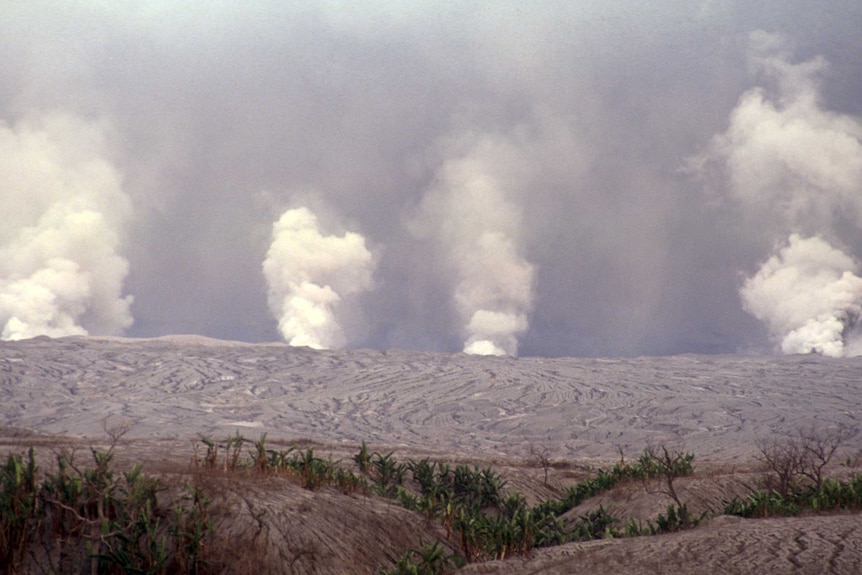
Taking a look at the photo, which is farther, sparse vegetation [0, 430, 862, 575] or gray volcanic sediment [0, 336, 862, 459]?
gray volcanic sediment [0, 336, 862, 459]

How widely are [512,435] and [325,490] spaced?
238 feet

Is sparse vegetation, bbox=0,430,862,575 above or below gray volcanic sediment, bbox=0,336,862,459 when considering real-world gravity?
below

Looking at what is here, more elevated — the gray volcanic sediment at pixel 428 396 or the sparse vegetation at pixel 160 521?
the gray volcanic sediment at pixel 428 396

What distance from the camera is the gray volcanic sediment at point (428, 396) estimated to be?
7956 cm

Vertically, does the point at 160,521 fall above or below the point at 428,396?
below

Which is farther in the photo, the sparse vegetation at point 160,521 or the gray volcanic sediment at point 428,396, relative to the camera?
the gray volcanic sediment at point 428,396

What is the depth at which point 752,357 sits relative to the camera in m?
140

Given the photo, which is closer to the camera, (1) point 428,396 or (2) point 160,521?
(2) point 160,521

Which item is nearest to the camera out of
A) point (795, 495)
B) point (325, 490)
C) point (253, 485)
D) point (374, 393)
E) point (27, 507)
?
point (27, 507)

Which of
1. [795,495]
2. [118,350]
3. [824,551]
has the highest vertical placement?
[118,350]

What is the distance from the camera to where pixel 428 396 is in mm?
101062

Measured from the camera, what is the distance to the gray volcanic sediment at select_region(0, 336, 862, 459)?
79.6 metres

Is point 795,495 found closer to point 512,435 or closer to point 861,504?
point 861,504

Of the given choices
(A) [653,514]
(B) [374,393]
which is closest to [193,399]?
(B) [374,393]
